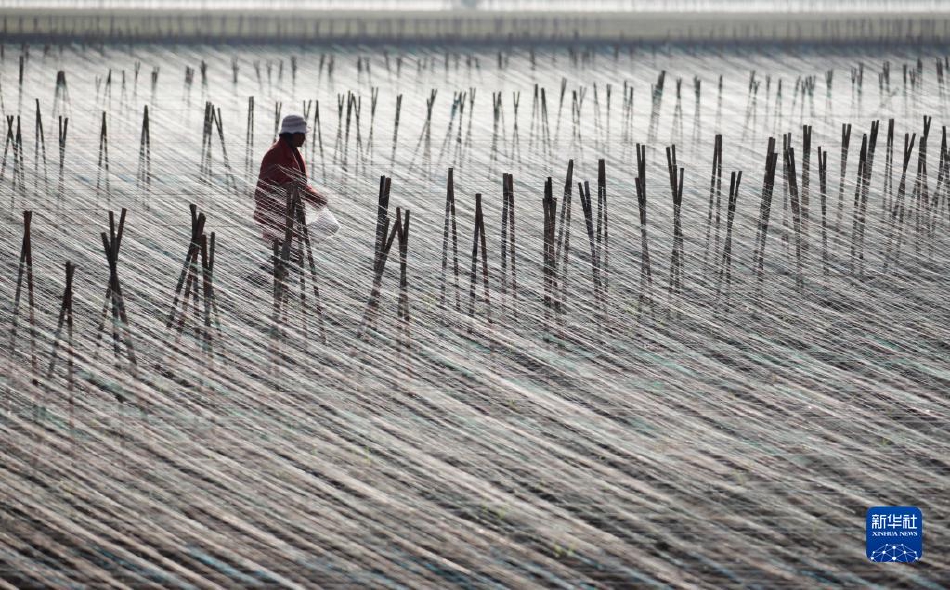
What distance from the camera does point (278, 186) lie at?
416cm

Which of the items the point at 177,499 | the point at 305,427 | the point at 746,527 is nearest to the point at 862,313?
the point at 746,527

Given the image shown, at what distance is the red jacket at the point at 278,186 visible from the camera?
4031mm

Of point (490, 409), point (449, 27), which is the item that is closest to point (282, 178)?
point (490, 409)

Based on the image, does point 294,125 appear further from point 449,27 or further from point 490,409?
point 449,27

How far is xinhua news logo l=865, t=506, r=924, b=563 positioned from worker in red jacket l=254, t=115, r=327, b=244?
225 cm

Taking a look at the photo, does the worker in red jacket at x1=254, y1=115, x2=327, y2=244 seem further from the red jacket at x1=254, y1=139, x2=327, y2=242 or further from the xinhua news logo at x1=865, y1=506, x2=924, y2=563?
the xinhua news logo at x1=865, y1=506, x2=924, y2=563

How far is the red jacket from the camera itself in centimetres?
403

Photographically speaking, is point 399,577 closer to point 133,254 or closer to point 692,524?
point 692,524

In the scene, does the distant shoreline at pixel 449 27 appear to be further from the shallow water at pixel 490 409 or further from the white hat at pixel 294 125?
the white hat at pixel 294 125

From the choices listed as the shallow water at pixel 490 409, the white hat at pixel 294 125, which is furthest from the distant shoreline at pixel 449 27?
the white hat at pixel 294 125

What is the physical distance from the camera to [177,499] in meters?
2.52

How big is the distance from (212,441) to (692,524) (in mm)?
1121

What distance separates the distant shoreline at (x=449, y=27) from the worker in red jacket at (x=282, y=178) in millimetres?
10154

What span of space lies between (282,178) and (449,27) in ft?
37.4
